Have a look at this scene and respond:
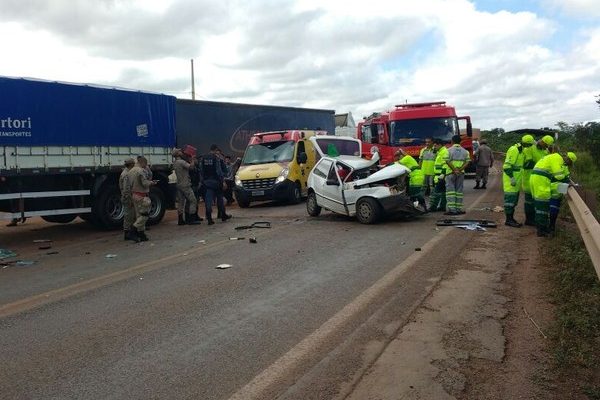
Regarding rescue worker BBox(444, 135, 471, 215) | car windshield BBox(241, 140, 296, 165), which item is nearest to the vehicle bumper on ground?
car windshield BBox(241, 140, 296, 165)

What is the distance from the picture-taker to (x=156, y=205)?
42.8 ft

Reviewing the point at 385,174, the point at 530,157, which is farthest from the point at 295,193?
the point at 530,157

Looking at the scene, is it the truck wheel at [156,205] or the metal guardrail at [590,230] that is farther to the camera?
the truck wheel at [156,205]

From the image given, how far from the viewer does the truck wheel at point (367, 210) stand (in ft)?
35.7

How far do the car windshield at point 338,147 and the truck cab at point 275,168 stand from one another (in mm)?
504

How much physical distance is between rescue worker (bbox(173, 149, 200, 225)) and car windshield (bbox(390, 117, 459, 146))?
7.37 meters

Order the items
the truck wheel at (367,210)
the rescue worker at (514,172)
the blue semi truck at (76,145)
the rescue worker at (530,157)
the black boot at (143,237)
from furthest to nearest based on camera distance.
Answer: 1. the truck wheel at (367,210)
2. the black boot at (143,237)
3. the blue semi truck at (76,145)
4. the rescue worker at (514,172)
5. the rescue worker at (530,157)

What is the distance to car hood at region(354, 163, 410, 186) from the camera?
1093 centimetres

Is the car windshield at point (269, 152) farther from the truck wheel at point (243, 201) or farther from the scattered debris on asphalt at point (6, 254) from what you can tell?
the scattered debris on asphalt at point (6, 254)

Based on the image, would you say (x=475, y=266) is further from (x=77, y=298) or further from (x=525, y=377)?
(x=77, y=298)

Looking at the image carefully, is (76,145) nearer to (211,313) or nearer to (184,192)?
(184,192)

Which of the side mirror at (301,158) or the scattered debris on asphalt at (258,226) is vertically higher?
the side mirror at (301,158)

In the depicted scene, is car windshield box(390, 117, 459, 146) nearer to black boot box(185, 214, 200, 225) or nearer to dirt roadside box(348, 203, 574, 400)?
black boot box(185, 214, 200, 225)

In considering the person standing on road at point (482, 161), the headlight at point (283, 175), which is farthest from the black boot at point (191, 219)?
the person standing on road at point (482, 161)
